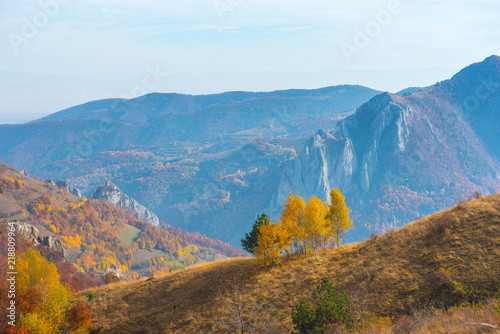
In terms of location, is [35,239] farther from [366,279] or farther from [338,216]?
[366,279]

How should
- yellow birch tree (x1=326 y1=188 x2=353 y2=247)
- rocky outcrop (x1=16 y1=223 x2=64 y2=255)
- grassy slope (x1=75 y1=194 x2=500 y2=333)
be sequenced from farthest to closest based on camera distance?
rocky outcrop (x1=16 y1=223 x2=64 y2=255) < yellow birch tree (x1=326 y1=188 x2=353 y2=247) < grassy slope (x1=75 y1=194 x2=500 y2=333)

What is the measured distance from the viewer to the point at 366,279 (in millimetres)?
34094

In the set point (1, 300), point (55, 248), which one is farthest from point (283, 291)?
point (55, 248)

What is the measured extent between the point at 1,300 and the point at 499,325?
48.1 m

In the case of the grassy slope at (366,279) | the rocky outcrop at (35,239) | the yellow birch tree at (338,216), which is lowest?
the grassy slope at (366,279)

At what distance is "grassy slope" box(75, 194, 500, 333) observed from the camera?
94.3 feet

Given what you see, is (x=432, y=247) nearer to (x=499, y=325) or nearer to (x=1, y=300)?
(x=499, y=325)

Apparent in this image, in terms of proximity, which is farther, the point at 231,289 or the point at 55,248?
the point at 55,248

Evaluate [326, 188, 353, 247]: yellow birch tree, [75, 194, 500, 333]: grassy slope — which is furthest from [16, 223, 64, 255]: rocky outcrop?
[326, 188, 353, 247]: yellow birch tree

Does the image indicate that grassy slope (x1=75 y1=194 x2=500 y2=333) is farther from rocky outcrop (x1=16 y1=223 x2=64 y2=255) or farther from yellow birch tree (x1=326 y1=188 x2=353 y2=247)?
rocky outcrop (x1=16 y1=223 x2=64 y2=255)

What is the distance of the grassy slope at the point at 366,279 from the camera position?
28.8 m

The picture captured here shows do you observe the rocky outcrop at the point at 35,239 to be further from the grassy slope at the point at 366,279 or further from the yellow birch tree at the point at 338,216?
the yellow birch tree at the point at 338,216

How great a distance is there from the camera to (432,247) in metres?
34.7

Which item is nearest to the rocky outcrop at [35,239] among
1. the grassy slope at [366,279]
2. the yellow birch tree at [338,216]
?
the grassy slope at [366,279]
